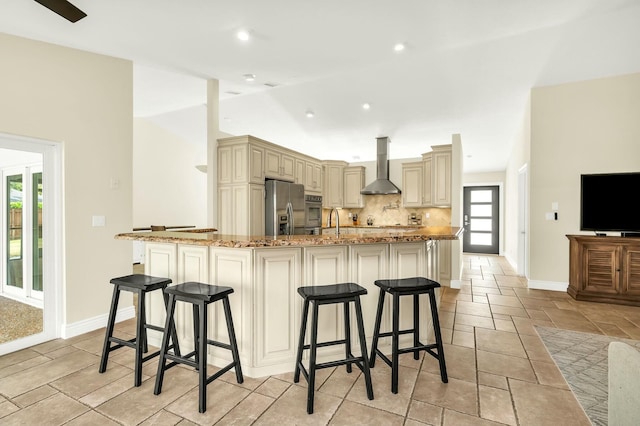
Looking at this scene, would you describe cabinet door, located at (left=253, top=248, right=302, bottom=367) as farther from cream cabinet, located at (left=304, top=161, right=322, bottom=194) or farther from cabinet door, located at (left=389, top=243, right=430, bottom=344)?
cream cabinet, located at (left=304, top=161, right=322, bottom=194)

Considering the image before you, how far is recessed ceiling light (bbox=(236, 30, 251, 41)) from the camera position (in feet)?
10.3

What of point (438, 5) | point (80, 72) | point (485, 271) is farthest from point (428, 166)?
point (80, 72)

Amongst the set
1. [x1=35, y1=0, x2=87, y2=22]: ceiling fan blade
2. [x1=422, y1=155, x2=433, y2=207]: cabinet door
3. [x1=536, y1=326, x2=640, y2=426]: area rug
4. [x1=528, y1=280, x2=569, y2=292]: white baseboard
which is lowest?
[x1=536, y1=326, x2=640, y2=426]: area rug

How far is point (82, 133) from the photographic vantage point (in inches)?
126

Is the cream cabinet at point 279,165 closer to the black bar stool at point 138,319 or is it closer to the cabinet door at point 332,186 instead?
the cabinet door at point 332,186

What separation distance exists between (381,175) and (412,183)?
0.72m

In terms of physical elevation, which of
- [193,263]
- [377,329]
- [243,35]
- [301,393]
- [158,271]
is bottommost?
[301,393]

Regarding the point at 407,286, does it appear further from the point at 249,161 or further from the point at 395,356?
the point at 249,161

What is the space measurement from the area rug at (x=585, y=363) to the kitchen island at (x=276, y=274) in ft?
3.49

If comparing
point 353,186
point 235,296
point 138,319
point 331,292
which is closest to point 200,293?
point 235,296


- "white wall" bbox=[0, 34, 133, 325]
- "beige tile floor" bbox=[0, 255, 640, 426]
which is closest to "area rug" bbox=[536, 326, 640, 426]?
"beige tile floor" bbox=[0, 255, 640, 426]

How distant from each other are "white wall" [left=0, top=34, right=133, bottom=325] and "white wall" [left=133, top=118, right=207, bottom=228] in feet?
12.1

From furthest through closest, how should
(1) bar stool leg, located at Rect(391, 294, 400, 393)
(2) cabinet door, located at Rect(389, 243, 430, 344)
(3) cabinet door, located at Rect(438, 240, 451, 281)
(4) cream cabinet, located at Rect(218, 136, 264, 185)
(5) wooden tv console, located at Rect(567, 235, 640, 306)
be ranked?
1. (3) cabinet door, located at Rect(438, 240, 451, 281)
2. (4) cream cabinet, located at Rect(218, 136, 264, 185)
3. (5) wooden tv console, located at Rect(567, 235, 640, 306)
4. (2) cabinet door, located at Rect(389, 243, 430, 344)
5. (1) bar stool leg, located at Rect(391, 294, 400, 393)

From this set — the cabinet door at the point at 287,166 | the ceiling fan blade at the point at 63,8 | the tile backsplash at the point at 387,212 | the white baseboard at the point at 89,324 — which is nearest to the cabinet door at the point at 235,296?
the white baseboard at the point at 89,324
